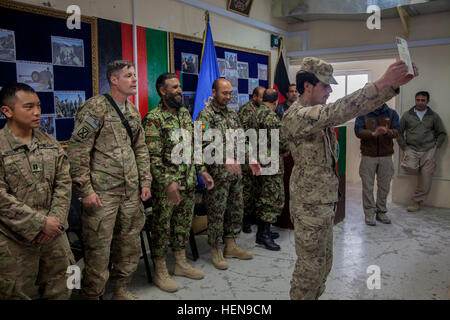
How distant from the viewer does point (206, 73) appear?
164 inches

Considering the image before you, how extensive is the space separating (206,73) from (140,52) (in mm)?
835

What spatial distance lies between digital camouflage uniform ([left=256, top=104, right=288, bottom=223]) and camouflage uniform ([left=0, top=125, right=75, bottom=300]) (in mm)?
2085

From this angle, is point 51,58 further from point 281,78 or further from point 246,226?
point 281,78

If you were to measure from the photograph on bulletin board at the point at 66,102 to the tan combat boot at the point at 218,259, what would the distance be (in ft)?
5.50

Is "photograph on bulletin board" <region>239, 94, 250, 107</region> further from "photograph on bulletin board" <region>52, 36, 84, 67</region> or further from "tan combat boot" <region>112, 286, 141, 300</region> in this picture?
"tan combat boot" <region>112, 286, 141, 300</region>

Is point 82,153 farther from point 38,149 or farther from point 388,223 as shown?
point 388,223

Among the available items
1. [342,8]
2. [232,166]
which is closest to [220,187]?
[232,166]

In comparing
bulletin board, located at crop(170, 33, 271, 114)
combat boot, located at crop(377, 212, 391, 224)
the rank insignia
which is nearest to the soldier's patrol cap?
the rank insignia

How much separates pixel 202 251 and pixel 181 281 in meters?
0.69

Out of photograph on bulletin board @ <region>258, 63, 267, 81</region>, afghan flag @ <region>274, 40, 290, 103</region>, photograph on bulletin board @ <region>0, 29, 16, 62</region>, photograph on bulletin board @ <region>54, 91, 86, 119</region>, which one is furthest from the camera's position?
afghan flag @ <region>274, 40, 290, 103</region>

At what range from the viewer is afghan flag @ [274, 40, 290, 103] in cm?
574

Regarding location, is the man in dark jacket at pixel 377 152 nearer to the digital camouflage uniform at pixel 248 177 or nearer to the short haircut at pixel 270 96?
the short haircut at pixel 270 96

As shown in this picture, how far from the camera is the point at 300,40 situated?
6.10 meters

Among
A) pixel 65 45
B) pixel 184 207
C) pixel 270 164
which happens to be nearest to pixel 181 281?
pixel 184 207
